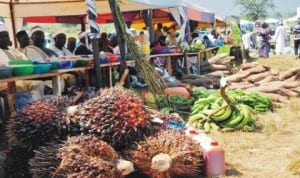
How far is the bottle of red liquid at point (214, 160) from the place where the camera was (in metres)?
4.05

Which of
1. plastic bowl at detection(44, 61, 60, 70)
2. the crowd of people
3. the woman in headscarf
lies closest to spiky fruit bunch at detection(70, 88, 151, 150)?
plastic bowl at detection(44, 61, 60, 70)

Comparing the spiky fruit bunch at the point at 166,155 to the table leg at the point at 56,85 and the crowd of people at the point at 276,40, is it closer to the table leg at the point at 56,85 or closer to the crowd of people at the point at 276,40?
the table leg at the point at 56,85

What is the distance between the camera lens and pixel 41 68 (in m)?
5.41

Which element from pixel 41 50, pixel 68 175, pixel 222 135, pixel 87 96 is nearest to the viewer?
pixel 68 175

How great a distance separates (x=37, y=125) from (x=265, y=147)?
9.33 ft

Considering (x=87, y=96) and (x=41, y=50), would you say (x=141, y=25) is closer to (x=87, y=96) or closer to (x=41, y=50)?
(x=41, y=50)

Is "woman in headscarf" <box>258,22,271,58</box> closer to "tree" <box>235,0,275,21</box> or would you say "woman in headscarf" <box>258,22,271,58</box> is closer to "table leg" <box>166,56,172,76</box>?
"table leg" <box>166,56,172,76</box>

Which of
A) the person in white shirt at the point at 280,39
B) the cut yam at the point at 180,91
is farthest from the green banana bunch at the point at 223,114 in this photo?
the person in white shirt at the point at 280,39

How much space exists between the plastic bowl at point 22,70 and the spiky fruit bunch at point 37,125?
4.54 ft

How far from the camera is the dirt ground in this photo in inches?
173

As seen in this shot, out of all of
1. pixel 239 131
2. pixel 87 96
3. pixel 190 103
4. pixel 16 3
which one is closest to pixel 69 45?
pixel 16 3

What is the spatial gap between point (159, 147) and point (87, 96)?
0.92 metres

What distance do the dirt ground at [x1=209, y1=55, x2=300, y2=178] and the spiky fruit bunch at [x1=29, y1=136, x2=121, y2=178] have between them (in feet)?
4.54

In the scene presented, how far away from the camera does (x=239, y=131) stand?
6.07m
